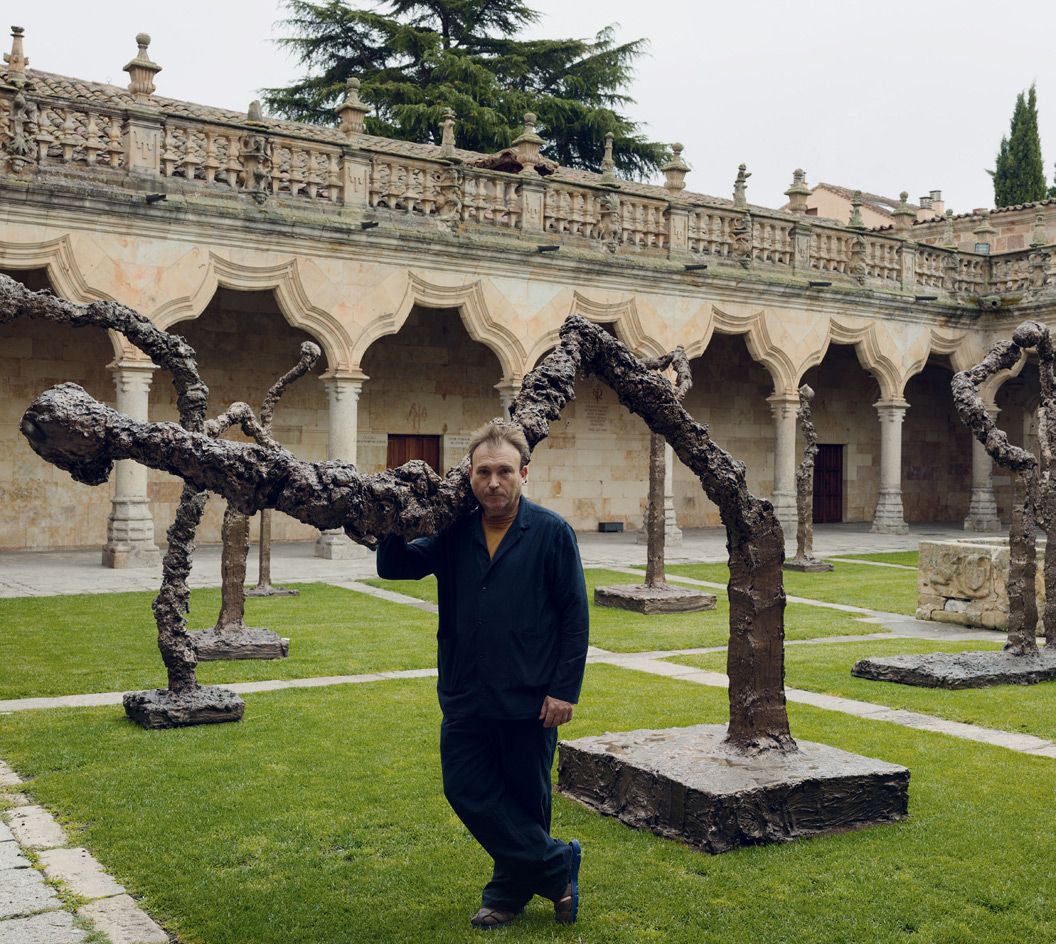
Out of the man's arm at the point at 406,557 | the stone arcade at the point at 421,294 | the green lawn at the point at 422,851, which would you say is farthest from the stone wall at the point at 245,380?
the man's arm at the point at 406,557

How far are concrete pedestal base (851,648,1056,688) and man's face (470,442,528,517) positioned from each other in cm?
585

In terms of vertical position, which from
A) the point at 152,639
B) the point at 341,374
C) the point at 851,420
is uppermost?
the point at 851,420

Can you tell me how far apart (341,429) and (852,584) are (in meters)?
7.82

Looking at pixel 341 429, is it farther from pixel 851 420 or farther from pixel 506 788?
pixel 851 420

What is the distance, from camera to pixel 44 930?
4.31 meters

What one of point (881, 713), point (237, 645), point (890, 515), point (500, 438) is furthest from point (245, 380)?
point (500, 438)

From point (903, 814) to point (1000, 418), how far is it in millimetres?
25840

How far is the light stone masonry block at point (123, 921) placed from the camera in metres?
4.25

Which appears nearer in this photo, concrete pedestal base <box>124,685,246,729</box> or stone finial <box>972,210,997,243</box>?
concrete pedestal base <box>124,685,246,729</box>

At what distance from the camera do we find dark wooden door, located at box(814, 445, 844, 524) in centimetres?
2809

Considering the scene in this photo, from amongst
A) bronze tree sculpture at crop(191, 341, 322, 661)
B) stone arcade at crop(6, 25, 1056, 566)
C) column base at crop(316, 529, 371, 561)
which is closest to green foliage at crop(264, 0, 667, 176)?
stone arcade at crop(6, 25, 1056, 566)

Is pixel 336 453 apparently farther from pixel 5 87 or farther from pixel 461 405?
pixel 5 87

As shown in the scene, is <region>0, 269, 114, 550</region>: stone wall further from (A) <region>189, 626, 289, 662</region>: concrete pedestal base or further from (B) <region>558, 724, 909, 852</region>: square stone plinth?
(B) <region>558, 724, 909, 852</region>: square stone plinth

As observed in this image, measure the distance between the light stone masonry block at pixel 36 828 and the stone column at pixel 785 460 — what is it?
58.1 feet
